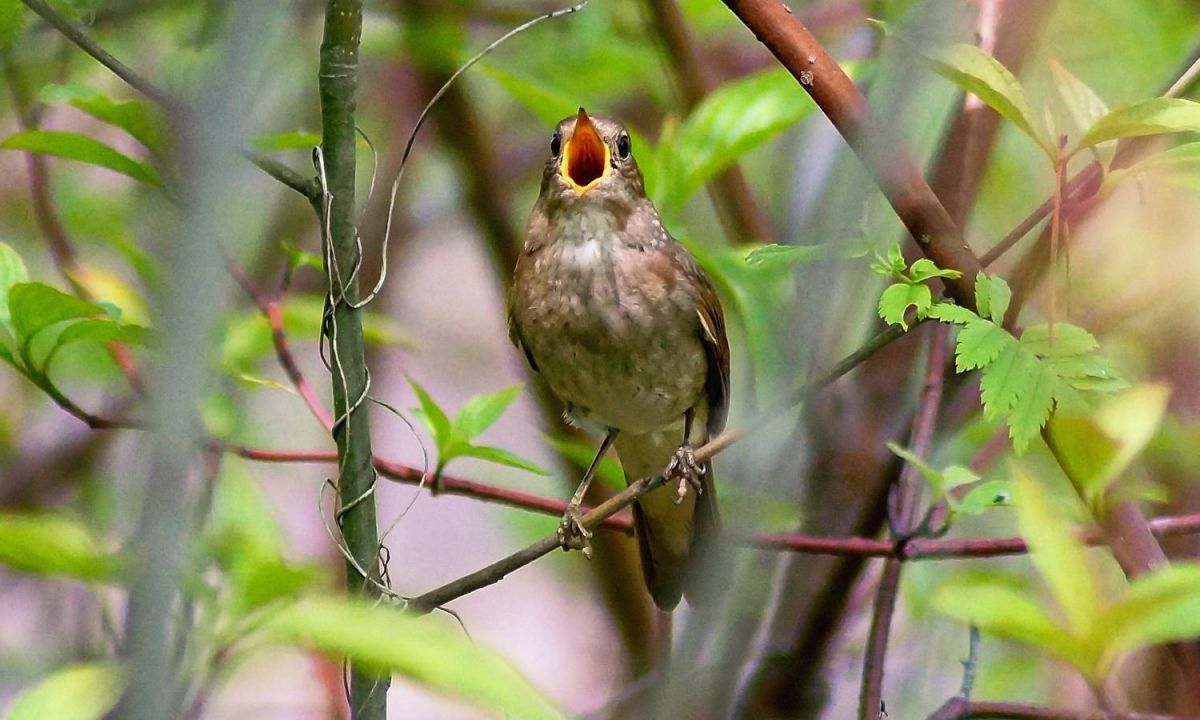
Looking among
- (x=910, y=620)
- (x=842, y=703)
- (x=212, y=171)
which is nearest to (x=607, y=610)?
(x=842, y=703)

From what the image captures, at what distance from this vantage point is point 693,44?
3.04 m

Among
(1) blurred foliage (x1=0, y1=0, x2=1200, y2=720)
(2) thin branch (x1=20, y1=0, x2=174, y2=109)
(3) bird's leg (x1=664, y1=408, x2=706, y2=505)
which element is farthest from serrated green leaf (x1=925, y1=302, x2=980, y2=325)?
(3) bird's leg (x1=664, y1=408, x2=706, y2=505)

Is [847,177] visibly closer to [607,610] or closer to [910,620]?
[910,620]

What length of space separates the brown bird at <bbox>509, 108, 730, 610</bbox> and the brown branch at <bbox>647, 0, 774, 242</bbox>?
25 centimetres

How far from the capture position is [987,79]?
4.17 ft

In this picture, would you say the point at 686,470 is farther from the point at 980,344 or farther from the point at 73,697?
the point at 73,697

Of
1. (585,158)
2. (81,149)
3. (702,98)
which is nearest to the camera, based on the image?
(81,149)

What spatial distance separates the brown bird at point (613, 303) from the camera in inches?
106

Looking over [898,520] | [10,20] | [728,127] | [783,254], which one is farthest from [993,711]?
[10,20]

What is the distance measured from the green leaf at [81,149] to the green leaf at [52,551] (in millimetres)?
577

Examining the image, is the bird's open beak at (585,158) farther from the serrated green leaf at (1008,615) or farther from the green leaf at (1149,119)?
the serrated green leaf at (1008,615)

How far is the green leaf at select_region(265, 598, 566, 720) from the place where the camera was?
2.59 ft

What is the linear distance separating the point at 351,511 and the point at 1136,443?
2.78 feet

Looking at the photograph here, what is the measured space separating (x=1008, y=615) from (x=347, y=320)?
810 mm
